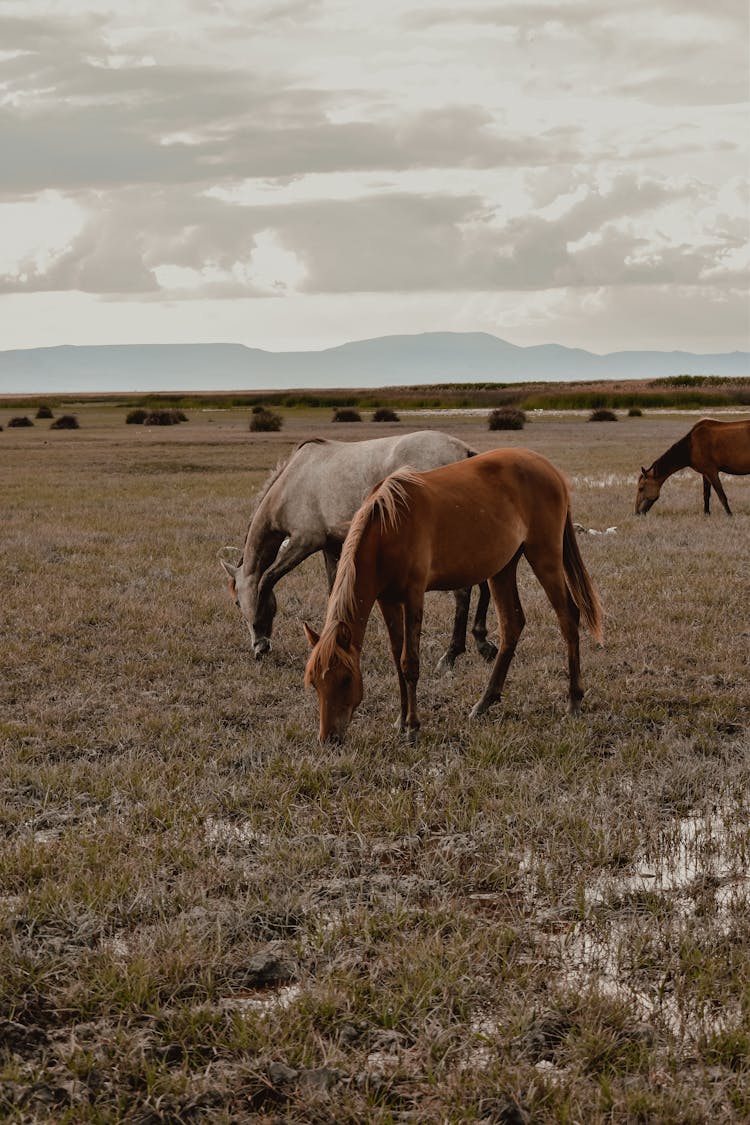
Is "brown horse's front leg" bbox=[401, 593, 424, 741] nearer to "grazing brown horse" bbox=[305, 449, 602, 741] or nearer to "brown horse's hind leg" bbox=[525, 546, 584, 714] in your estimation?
"grazing brown horse" bbox=[305, 449, 602, 741]

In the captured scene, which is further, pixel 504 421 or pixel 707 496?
pixel 504 421

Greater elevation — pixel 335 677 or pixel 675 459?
pixel 675 459

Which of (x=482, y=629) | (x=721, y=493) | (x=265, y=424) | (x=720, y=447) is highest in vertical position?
(x=265, y=424)

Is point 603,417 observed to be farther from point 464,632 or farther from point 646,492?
point 464,632

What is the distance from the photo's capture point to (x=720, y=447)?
1744 centimetres

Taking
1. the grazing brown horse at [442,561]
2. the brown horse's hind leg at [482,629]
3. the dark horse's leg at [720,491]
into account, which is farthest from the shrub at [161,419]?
the grazing brown horse at [442,561]

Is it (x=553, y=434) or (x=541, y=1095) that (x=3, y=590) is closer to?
(x=541, y=1095)

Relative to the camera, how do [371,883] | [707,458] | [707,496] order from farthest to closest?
[707,458] < [707,496] < [371,883]

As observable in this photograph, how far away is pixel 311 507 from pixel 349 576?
327cm

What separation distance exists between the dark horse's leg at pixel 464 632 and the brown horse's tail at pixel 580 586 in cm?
108

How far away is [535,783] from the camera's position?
18.3ft

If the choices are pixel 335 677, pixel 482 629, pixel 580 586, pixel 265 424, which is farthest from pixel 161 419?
pixel 335 677

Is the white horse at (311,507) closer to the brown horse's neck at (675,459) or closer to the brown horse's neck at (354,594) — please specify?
the brown horse's neck at (354,594)

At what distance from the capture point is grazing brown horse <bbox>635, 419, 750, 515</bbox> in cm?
1736
